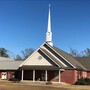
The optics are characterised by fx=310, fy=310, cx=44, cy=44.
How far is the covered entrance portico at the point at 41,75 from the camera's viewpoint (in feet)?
199

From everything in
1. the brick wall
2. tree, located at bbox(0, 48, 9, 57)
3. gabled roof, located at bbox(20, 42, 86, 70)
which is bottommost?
the brick wall

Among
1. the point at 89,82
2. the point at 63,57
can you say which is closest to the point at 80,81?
the point at 89,82

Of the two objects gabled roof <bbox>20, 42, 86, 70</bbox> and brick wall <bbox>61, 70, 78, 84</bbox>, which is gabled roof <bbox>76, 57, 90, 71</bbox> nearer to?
gabled roof <bbox>20, 42, 86, 70</bbox>

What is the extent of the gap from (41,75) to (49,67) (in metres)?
4.03

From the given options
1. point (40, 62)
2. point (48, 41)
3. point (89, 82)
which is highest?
point (48, 41)

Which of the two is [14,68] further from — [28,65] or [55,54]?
[55,54]

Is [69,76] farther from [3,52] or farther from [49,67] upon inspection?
[3,52]

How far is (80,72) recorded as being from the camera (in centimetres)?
6488

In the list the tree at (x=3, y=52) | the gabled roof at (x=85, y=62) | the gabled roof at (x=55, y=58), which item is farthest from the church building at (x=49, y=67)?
the tree at (x=3, y=52)

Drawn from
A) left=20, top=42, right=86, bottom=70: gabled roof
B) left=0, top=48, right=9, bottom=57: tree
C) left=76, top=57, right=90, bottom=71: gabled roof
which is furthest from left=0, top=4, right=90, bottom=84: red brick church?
left=0, top=48, right=9, bottom=57: tree

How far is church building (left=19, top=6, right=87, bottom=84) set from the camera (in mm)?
59906

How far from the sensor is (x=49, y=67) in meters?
59.5

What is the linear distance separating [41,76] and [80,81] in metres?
8.69

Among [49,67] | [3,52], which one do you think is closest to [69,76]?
[49,67]
